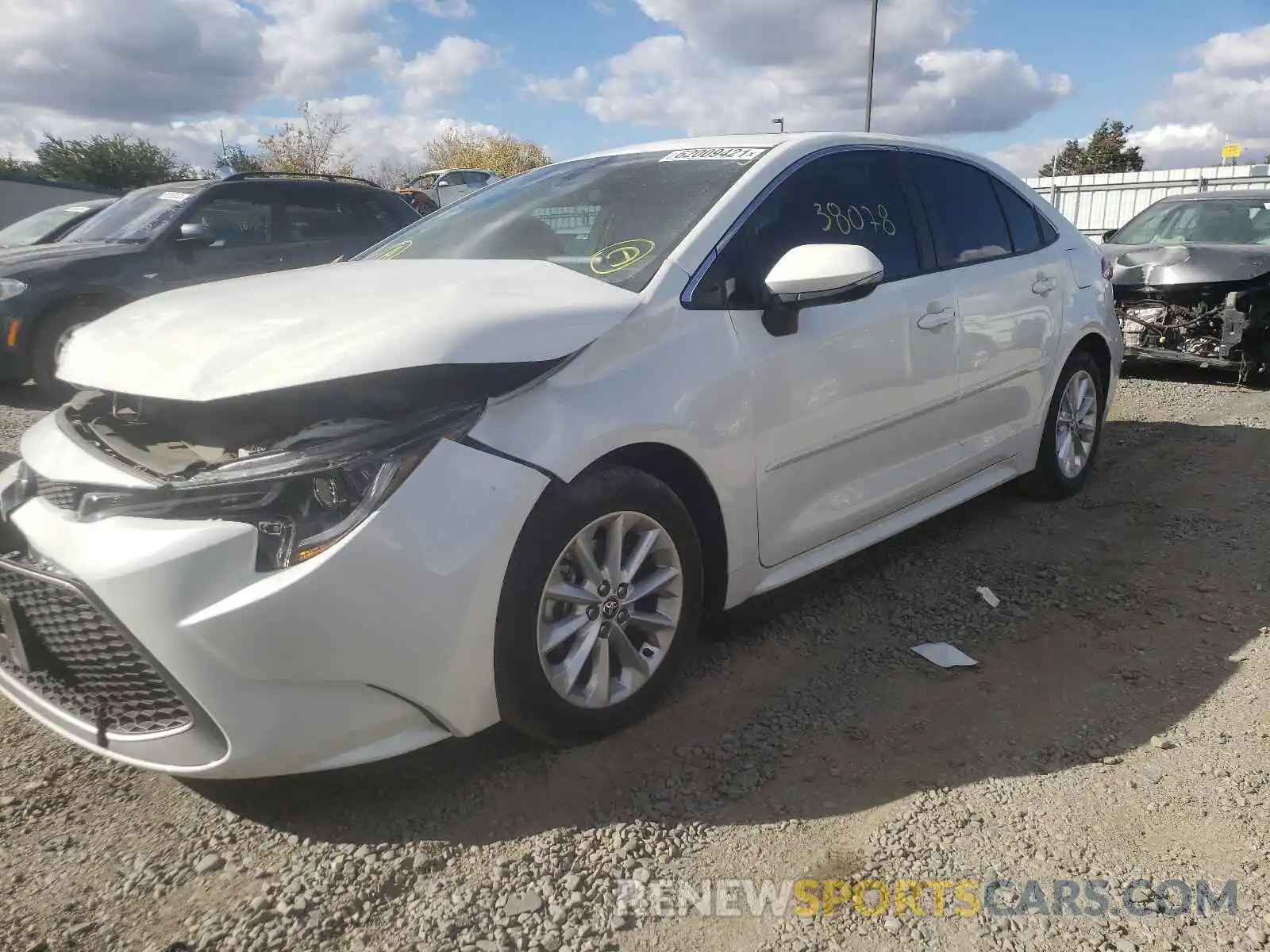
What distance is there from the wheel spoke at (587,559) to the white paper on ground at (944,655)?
134cm

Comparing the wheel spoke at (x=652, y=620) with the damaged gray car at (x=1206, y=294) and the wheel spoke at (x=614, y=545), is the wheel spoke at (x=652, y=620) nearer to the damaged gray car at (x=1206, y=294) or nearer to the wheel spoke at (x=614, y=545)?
the wheel spoke at (x=614, y=545)

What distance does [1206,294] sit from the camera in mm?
7801

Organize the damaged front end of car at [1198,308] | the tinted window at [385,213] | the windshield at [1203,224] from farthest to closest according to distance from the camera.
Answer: the tinted window at [385,213]
the windshield at [1203,224]
the damaged front end of car at [1198,308]

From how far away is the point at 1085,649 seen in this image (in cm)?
333

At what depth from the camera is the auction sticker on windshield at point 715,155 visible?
3268 mm

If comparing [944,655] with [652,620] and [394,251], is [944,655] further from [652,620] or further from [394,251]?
[394,251]

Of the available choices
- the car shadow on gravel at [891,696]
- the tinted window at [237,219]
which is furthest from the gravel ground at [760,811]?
the tinted window at [237,219]

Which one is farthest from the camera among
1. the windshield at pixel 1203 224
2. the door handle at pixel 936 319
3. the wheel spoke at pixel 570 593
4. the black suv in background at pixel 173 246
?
the windshield at pixel 1203 224

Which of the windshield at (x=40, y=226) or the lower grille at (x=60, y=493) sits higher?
the windshield at (x=40, y=226)

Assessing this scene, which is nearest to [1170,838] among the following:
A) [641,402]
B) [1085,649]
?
[1085,649]

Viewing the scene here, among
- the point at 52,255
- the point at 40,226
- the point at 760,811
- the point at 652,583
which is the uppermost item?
the point at 40,226

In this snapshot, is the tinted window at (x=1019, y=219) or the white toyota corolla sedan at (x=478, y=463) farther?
the tinted window at (x=1019, y=219)

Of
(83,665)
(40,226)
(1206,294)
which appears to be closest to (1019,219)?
(83,665)

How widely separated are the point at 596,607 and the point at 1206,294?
7.23 metres
